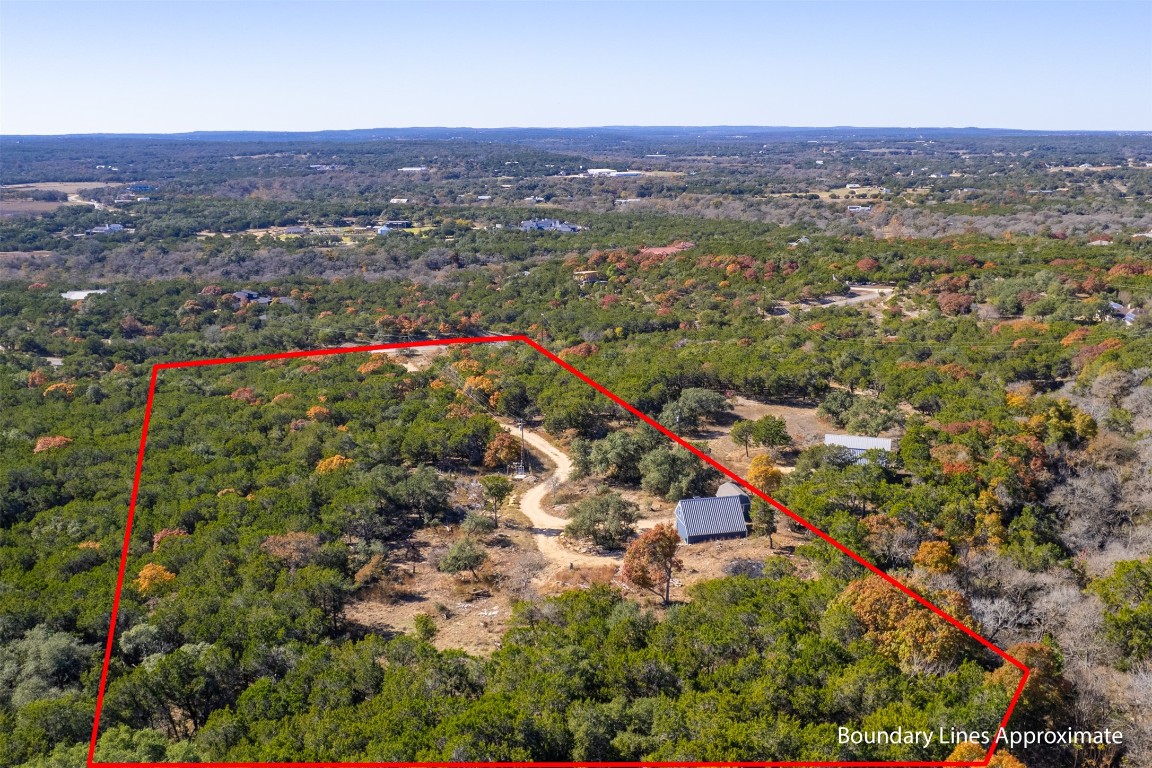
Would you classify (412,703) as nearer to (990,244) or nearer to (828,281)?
(828,281)

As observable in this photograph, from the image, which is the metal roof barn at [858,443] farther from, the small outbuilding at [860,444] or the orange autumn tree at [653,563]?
the orange autumn tree at [653,563]

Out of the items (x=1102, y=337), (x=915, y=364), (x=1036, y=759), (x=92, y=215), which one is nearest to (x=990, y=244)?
(x=1102, y=337)

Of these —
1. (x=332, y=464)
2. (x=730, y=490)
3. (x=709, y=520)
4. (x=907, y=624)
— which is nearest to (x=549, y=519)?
(x=709, y=520)

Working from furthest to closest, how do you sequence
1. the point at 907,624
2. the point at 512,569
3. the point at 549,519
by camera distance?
the point at 549,519
the point at 512,569
the point at 907,624

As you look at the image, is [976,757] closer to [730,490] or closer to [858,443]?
[730,490]

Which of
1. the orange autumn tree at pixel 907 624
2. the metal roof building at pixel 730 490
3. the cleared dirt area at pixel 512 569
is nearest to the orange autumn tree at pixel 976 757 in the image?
the orange autumn tree at pixel 907 624

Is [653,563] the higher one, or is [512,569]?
[653,563]

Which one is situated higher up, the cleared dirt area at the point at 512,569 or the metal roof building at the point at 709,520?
the metal roof building at the point at 709,520
